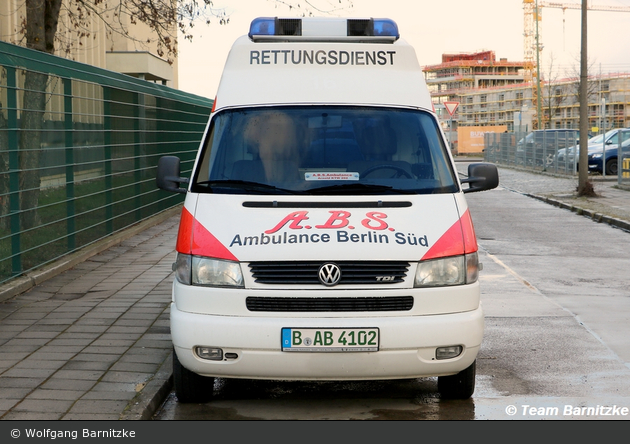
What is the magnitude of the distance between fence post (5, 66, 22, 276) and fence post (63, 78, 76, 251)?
6.06 feet

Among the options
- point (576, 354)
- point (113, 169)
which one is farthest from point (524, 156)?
point (576, 354)

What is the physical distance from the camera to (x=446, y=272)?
490 cm

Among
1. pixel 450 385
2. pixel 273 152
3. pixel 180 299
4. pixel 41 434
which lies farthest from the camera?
pixel 273 152

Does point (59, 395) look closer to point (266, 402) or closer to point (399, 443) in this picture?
point (266, 402)

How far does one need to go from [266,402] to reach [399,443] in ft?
3.64

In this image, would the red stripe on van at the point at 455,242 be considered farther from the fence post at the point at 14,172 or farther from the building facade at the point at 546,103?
the building facade at the point at 546,103

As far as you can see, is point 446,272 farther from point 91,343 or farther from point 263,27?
point 91,343

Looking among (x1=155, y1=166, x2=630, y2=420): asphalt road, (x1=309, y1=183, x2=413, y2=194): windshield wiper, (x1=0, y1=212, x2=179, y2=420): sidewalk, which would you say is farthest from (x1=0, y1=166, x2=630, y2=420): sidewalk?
(x1=309, y1=183, x2=413, y2=194): windshield wiper

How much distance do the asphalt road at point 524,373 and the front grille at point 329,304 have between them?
28.3 inches

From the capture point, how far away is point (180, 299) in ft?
16.2

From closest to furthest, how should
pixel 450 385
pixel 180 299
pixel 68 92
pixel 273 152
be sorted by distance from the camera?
1. pixel 180 299
2. pixel 450 385
3. pixel 273 152
4. pixel 68 92

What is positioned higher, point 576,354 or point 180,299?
point 180,299

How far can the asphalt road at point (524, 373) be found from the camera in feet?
16.8

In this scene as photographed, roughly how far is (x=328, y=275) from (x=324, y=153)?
1207 mm
